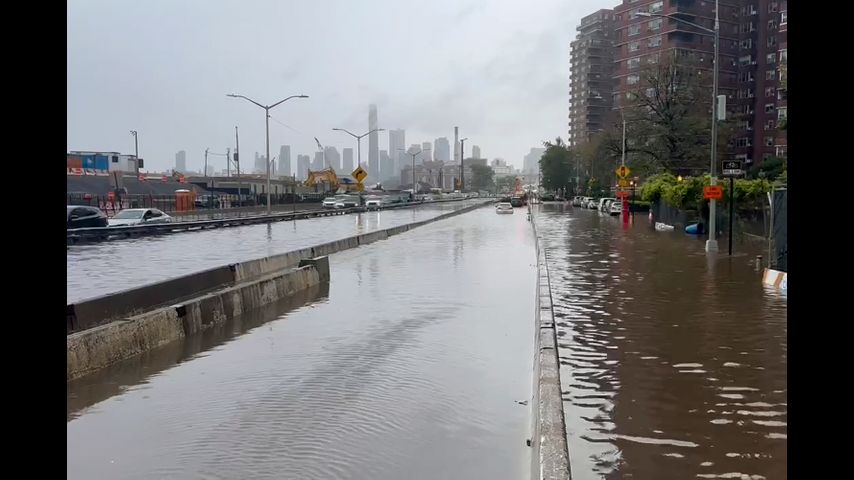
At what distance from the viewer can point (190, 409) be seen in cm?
841

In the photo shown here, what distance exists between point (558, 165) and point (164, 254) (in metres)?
120

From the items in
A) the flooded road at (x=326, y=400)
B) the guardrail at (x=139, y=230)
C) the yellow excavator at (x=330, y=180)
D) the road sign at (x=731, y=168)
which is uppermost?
the yellow excavator at (x=330, y=180)

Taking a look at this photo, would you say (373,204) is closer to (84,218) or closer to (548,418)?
(84,218)

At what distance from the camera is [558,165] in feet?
461

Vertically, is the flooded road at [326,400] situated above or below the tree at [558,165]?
below

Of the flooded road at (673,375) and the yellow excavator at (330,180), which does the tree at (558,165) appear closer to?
the yellow excavator at (330,180)

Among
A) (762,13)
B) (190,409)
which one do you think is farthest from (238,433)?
(762,13)

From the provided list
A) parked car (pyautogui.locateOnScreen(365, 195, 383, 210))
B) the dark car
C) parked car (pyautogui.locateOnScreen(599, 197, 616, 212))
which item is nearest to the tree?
parked car (pyautogui.locateOnScreen(365, 195, 383, 210))

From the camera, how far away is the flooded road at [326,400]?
665 cm

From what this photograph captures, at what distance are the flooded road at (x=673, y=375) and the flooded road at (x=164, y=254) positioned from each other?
968 centimetres

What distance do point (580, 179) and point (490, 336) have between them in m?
131

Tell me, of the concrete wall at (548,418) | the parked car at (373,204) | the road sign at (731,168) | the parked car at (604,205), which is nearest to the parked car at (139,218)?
the road sign at (731,168)

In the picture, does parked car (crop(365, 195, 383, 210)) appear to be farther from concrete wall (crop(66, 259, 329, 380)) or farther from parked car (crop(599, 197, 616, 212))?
concrete wall (crop(66, 259, 329, 380))

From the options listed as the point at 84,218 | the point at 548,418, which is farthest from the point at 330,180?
the point at 548,418
